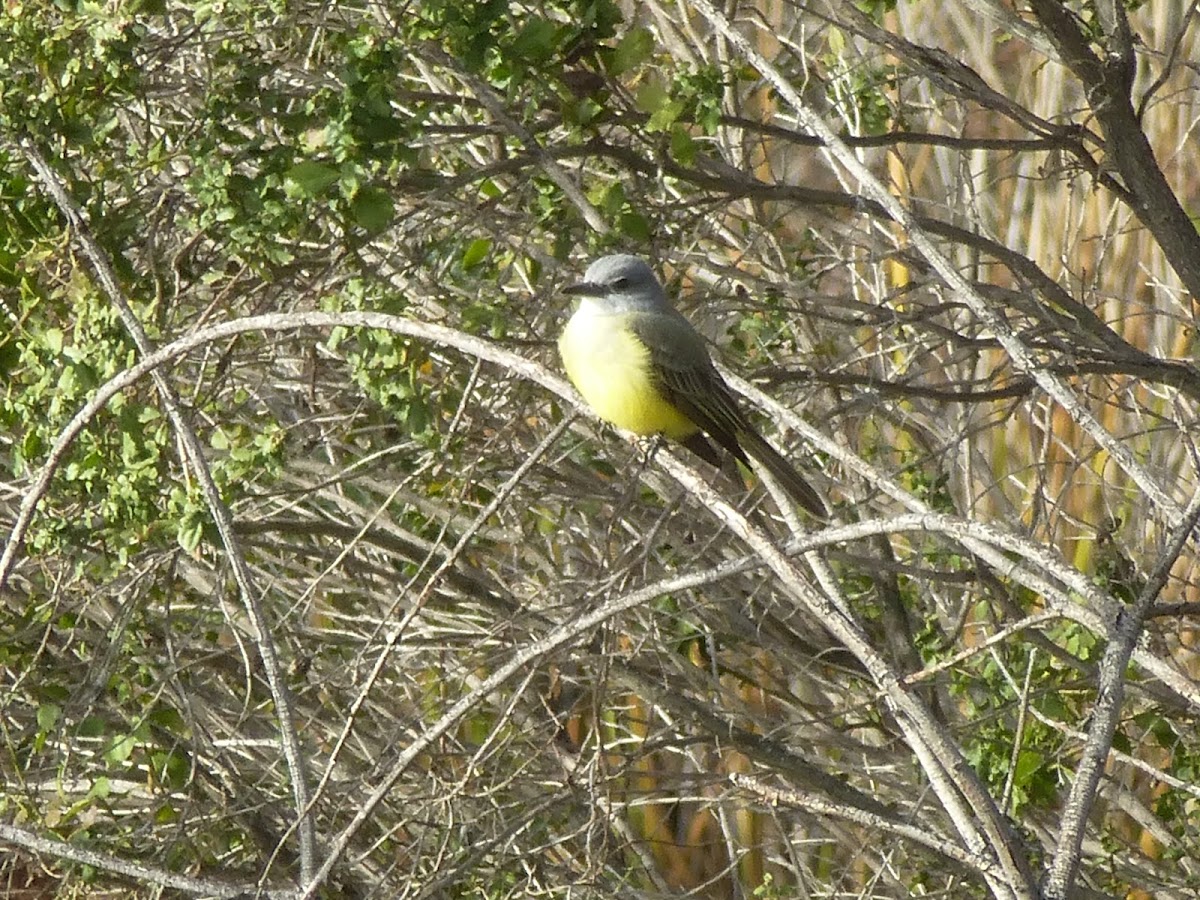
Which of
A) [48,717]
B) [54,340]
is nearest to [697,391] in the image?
[54,340]

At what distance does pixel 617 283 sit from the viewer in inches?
174

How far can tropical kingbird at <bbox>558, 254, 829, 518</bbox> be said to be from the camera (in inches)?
173

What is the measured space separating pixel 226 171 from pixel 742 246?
1.94 metres

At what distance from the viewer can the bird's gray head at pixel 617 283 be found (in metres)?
4.40

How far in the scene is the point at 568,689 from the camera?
6.18 meters

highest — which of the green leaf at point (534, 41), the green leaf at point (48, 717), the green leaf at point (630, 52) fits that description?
the green leaf at point (534, 41)

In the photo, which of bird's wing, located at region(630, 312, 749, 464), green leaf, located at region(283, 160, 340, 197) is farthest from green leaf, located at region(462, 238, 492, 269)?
green leaf, located at region(283, 160, 340, 197)

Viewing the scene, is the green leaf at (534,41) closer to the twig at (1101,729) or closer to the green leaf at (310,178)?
the green leaf at (310,178)

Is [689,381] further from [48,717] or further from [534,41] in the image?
[48,717]

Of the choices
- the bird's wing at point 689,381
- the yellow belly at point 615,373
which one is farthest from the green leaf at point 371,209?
the bird's wing at point 689,381

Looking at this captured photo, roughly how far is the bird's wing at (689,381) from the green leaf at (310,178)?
1082 millimetres

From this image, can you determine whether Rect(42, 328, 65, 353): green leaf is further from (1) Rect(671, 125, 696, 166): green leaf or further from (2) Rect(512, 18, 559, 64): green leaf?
(1) Rect(671, 125, 696, 166): green leaf

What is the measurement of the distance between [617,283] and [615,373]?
0.23 metres

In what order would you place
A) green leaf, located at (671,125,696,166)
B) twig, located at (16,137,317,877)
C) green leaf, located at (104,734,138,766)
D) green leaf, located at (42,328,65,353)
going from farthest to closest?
green leaf, located at (104,734,138,766) < green leaf, located at (671,125,696,166) < green leaf, located at (42,328,65,353) < twig, located at (16,137,317,877)
